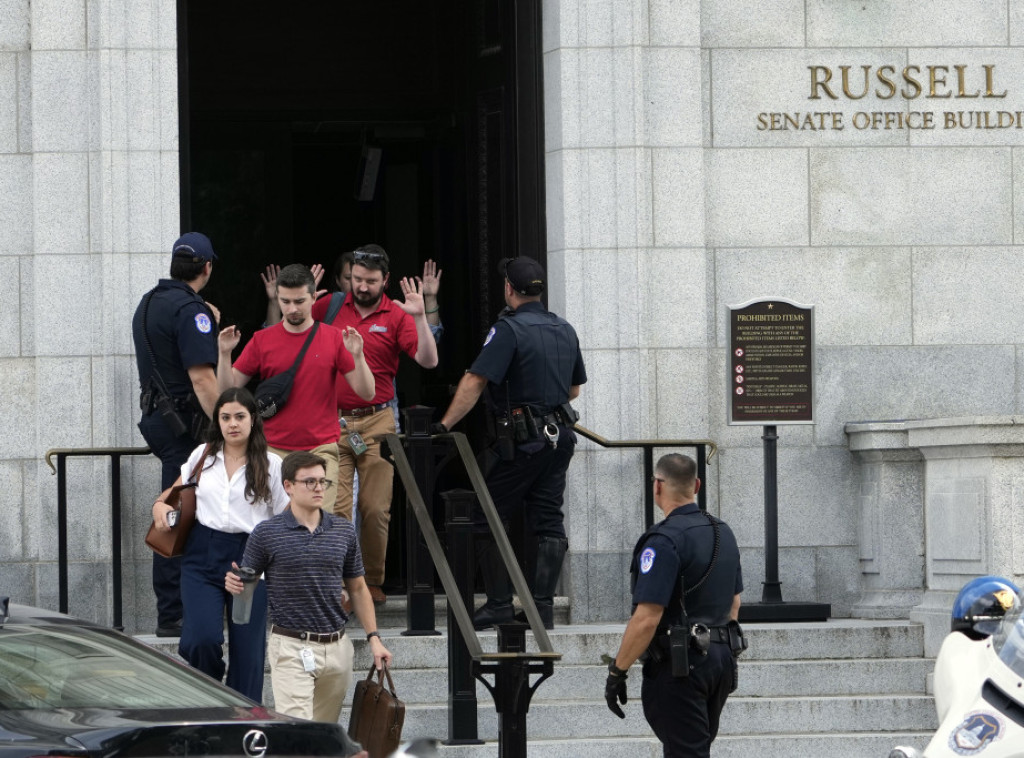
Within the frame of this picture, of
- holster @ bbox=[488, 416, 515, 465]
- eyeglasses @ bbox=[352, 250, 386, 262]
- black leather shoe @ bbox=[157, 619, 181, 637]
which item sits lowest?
black leather shoe @ bbox=[157, 619, 181, 637]

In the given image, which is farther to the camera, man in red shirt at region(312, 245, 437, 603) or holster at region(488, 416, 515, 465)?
man in red shirt at region(312, 245, 437, 603)

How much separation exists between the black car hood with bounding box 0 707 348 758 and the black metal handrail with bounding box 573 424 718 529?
5.97 meters

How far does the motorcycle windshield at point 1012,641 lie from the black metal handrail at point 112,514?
647 cm

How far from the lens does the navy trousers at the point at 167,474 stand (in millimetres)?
10805

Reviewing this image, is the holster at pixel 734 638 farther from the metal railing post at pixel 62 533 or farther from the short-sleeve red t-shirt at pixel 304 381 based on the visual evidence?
the metal railing post at pixel 62 533

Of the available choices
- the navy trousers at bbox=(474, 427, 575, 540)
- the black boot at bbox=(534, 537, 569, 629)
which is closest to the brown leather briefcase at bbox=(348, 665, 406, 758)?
the navy trousers at bbox=(474, 427, 575, 540)

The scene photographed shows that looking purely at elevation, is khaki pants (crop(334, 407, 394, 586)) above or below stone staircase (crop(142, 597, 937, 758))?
above

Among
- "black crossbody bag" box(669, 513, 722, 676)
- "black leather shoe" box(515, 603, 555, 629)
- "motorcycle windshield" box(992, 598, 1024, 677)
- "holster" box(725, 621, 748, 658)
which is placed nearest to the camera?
"motorcycle windshield" box(992, 598, 1024, 677)

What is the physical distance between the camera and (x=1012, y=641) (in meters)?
5.68

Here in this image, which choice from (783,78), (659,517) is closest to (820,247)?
(783,78)

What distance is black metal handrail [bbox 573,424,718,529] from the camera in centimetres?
1175

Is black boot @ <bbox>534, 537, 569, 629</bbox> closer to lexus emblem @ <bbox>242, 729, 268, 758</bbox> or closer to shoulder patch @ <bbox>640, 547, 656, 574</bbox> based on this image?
shoulder patch @ <bbox>640, 547, 656, 574</bbox>

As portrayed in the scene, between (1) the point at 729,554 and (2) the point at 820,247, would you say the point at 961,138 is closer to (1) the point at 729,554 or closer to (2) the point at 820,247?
(2) the point at 820,247

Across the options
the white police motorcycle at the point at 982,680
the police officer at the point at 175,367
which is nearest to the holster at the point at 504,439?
the police officer at the point at 175,367
